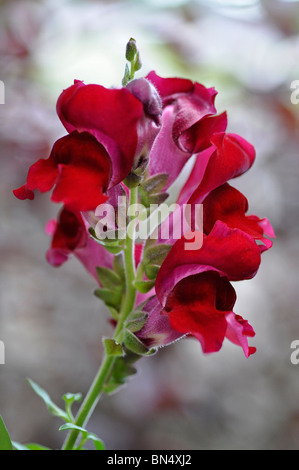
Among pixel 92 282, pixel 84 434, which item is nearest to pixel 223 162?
pixel 84 434

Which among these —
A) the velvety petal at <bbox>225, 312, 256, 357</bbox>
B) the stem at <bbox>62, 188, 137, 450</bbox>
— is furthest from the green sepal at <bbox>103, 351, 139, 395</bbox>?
the velvety petal at <bbox>225, 312, 256, 357</bbox>

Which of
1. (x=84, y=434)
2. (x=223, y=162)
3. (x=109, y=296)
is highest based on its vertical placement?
(x=223, y=162)

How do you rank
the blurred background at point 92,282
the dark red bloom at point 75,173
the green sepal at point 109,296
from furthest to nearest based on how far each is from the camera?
the blurred background at point 92,282, the green sepal at point 109,296, the dark red bloom at point 75,173

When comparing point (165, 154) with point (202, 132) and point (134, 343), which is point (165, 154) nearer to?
point (202, 132)

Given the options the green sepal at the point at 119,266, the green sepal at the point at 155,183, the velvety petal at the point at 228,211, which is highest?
the green sepal at the point at 155,183

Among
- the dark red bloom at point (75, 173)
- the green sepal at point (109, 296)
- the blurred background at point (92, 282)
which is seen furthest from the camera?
the blurred background at point (92, 282)

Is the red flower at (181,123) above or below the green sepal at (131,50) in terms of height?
below

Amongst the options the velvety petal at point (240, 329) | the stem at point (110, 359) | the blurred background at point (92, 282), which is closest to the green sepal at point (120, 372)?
the stem at point (110, 359)

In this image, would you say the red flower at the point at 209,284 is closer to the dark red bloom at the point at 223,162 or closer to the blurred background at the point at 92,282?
the dark red bloom at the point at 223,162
